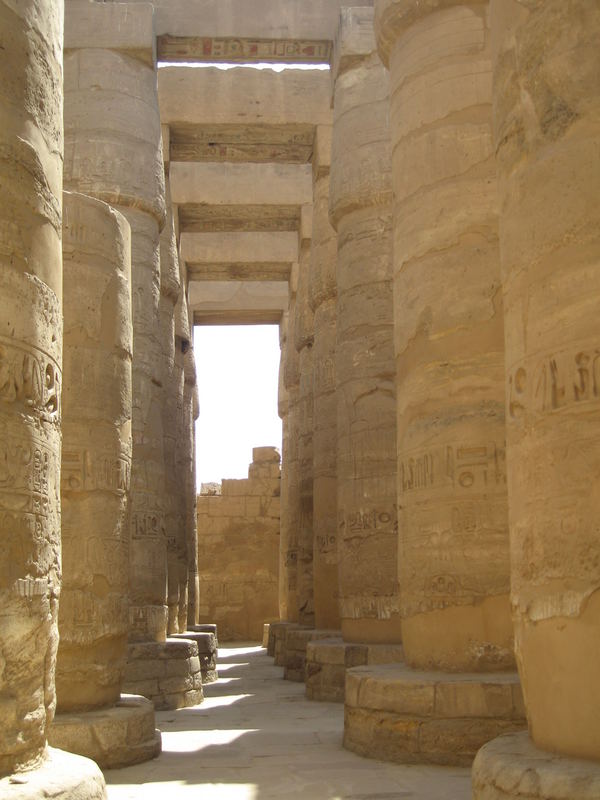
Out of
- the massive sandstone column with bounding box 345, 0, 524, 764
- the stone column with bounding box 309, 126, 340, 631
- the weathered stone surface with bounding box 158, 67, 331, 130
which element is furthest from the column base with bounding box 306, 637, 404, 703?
the weathered stone surface with bounding box 158, 67, 331, 130

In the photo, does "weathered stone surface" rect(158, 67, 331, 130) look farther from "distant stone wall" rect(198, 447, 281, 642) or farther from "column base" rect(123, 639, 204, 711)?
"distant stone wall" rect(198, 447, 281, 642)

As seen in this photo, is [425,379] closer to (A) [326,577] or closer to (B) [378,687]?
(B) [378,687]

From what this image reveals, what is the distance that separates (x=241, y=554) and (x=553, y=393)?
19.2m

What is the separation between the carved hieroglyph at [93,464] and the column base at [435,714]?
5.46 feet

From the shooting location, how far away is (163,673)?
9.75 meters

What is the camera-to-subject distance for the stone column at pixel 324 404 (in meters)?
12.1

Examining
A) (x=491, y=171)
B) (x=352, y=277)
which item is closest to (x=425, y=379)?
(x=491, y=171)

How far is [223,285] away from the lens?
20.3 meters

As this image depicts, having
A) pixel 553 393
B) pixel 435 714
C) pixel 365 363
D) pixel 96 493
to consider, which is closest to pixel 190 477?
pixel 365 363

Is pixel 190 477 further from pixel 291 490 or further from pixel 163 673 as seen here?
pixel 163 673

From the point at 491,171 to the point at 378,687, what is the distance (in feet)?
11.0

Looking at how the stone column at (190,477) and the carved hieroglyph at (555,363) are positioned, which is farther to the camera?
the stone column at (190,477)

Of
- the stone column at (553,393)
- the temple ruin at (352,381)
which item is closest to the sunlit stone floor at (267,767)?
the temple ruin at (352,381)

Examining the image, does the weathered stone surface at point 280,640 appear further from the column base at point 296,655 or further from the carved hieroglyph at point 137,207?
the carved hieroglyph at point 137,207
